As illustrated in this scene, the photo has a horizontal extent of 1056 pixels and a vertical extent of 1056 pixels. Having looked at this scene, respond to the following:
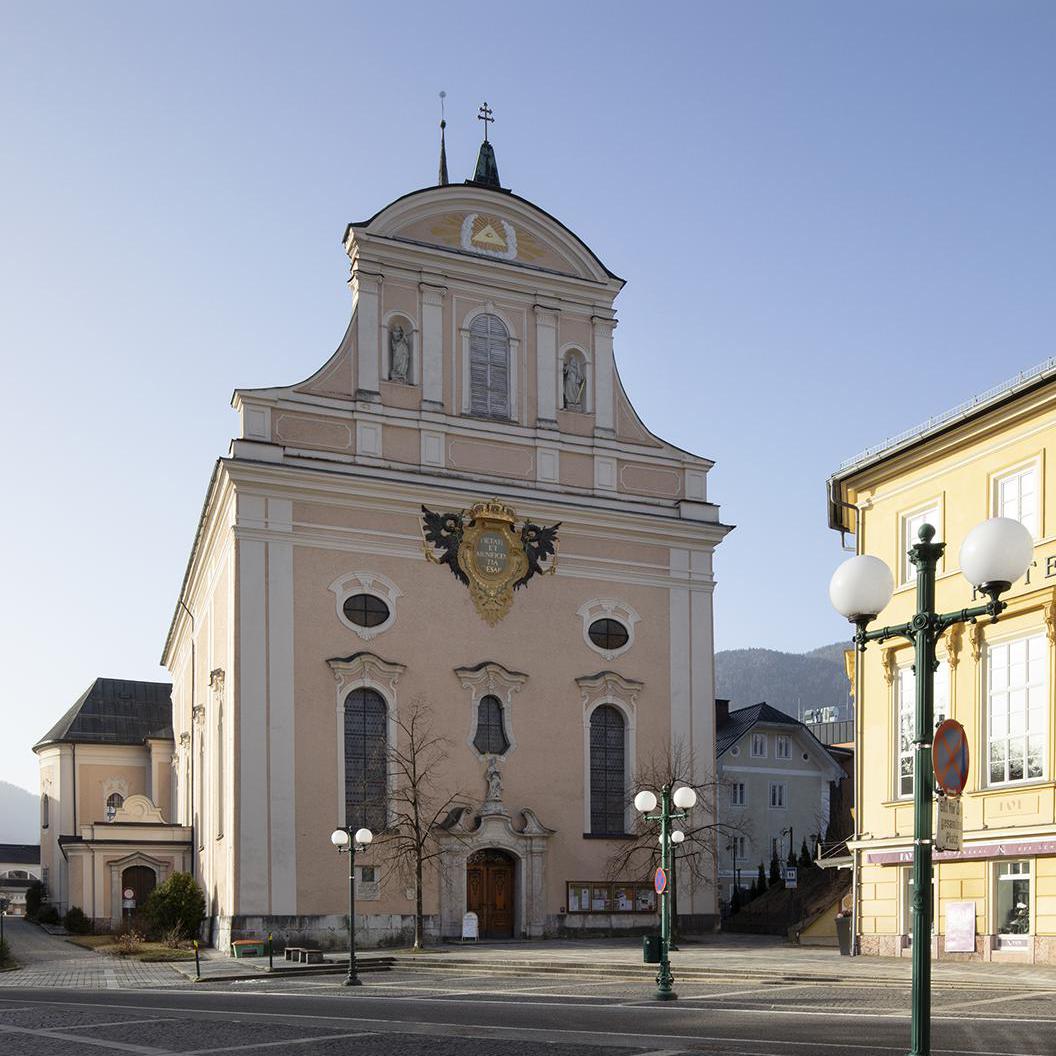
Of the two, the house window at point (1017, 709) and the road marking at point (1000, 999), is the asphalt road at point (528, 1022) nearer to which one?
the road marking at point (1000, 999)

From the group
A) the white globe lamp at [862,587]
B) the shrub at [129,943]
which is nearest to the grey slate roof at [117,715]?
the shrub at [129,943]

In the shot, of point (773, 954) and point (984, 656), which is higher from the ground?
point (984, 656)

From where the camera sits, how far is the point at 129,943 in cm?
3962

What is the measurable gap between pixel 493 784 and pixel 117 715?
34.6 metres

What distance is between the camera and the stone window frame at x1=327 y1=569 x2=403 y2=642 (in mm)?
40406

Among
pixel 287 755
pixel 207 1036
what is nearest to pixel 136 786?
pixel 287 755

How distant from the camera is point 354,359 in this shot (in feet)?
138

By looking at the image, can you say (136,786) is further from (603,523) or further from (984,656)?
(984,656)

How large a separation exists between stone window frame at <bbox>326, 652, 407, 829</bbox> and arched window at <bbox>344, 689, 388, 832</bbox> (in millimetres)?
145

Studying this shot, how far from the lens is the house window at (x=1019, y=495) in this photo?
2633 centimetres

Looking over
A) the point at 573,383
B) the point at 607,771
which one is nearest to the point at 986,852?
the point at 607,771

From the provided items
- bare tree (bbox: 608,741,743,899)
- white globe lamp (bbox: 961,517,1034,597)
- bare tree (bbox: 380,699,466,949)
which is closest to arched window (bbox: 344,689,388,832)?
bare tree (bbox: 380,699,466,949)

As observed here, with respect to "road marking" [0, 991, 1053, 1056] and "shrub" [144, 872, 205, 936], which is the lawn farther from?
"road marking" [0, 991, 1053, 1056]

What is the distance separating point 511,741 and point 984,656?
17.9 m
